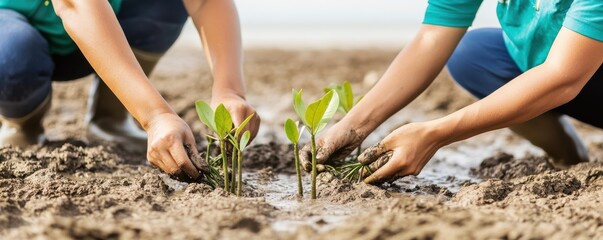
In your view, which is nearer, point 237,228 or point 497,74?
point 237,228

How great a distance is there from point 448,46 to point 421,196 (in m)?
0.56

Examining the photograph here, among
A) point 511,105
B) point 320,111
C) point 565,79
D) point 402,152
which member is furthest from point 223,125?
point 565,79

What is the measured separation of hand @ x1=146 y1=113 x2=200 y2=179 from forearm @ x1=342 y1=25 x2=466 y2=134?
0.62 meters

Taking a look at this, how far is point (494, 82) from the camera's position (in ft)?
9.72

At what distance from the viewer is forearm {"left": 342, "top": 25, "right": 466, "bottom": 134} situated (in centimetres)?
252

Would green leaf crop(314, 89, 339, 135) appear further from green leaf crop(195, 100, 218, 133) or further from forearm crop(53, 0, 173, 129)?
forearm crop(53, 0, 173, 129)

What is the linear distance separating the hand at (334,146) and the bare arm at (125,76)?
382mm

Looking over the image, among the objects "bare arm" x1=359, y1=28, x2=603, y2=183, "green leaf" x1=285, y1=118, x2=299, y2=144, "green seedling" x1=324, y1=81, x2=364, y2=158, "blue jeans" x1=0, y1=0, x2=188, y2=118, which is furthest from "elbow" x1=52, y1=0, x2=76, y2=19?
"bare arm" x1=359, y1=28, x2=603, y2=183

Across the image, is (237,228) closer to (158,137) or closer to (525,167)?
(158,137)

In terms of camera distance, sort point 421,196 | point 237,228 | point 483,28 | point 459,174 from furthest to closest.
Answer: point 483,28 < point 459,174 < point 421,196 < point 237,228

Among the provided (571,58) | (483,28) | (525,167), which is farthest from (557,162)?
(571,58)

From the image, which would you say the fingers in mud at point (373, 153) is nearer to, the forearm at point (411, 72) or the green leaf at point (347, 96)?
the forearm at point (411, 72)

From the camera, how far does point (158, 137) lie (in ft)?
6.91

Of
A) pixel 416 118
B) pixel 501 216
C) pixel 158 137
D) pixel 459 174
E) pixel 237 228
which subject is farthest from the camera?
pixel 416 118
